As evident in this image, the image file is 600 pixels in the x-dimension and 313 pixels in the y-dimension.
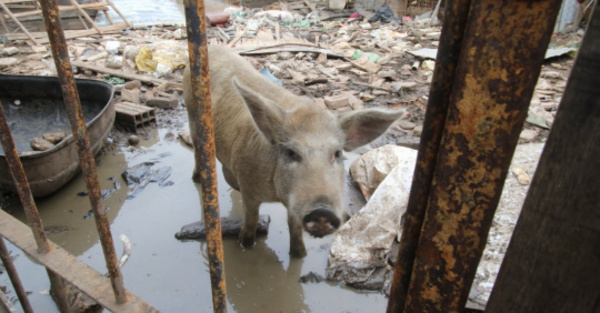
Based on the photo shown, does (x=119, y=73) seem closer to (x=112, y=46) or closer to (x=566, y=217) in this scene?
(x=112, y=46)

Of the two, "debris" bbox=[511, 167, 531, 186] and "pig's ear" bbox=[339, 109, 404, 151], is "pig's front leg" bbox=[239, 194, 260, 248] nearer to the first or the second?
"pig's ear" bbox=[339, 109, 404, 151]

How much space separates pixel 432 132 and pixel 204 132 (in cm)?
76

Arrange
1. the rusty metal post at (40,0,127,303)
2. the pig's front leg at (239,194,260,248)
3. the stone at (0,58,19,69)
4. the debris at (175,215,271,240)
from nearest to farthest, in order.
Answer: the rusty metal post at (40,0,127,303)
the pig's front leg at (239,194,260,248)
the debris at (175,215,271,240)
the stone at (0,58,19,69)

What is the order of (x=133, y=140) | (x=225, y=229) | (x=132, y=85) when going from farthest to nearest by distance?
(x=132, y=85)
(x=133, y=140)
(x=225, y=229)

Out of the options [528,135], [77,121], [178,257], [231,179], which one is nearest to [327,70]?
[528,135]

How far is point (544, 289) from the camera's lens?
3.65ft

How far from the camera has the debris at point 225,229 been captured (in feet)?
14.7

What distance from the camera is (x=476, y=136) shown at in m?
1.00

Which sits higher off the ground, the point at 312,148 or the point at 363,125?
the point at 363,125

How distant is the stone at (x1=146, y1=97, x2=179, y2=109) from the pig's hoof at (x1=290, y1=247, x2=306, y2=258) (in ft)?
15.6

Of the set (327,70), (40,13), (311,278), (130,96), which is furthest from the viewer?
(40,13)

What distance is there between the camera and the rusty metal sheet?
6.87ft

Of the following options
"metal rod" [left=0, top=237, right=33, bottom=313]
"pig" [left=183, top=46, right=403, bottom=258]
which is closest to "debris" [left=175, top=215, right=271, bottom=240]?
"pig" [left=183, top=46, right=403, bottom=258]

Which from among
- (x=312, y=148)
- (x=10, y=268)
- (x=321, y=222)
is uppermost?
(x=312, y=148)
